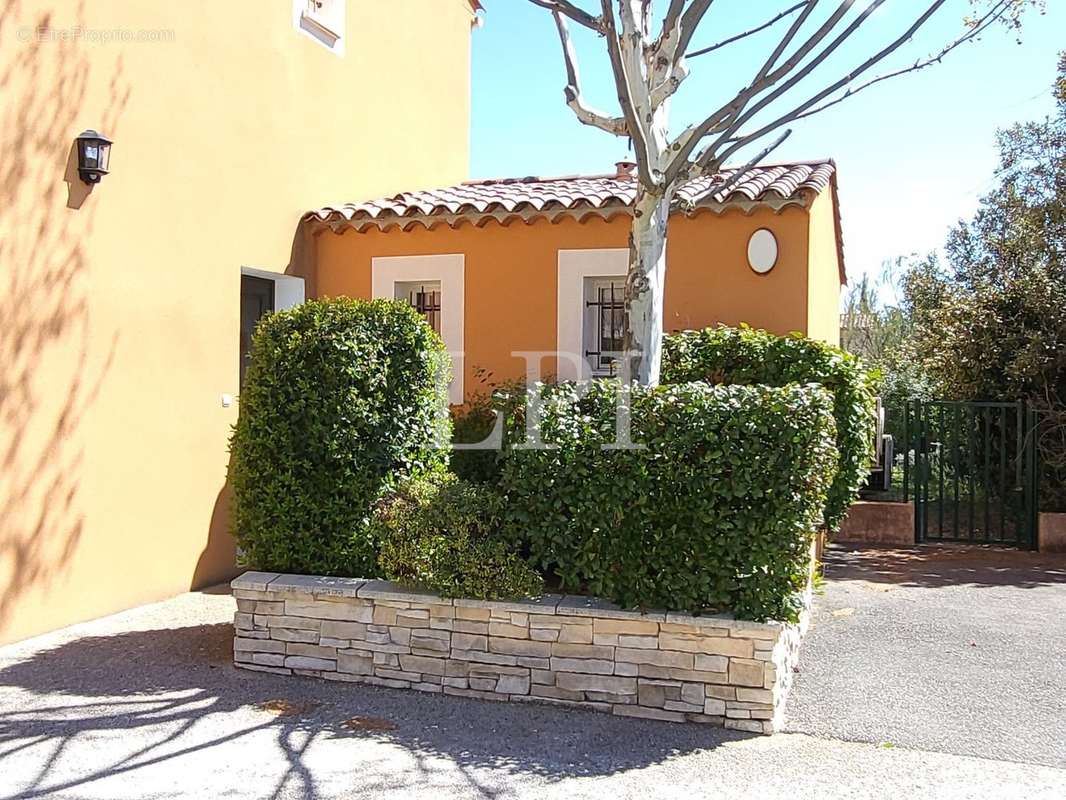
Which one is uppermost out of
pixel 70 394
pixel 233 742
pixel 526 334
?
pixel 526 334

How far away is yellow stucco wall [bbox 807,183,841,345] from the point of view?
30.7 ft

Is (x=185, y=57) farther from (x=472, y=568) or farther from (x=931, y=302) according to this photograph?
(x=931, y=302)

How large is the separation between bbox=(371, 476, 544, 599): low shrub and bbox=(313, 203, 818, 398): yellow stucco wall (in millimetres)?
3810

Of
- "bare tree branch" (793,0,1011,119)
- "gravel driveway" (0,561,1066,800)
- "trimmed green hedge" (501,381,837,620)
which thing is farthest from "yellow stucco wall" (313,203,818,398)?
"gravel driveway" (0,561,1066,800)

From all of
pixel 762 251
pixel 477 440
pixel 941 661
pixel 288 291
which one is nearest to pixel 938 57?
pixel 762 251

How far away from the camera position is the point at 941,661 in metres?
6.90

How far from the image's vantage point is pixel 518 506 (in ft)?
20.0

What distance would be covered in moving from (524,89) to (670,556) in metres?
9.29

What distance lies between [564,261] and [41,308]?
16.5 ft

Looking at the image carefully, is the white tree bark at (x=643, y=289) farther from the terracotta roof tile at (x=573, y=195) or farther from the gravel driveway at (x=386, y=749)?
the gravel driveway at (x=386, y=749)

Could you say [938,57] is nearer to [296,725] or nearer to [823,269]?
[823,269]

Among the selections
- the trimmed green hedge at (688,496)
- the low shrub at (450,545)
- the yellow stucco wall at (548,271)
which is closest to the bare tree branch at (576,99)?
the yellow stucco wall at (548,271)

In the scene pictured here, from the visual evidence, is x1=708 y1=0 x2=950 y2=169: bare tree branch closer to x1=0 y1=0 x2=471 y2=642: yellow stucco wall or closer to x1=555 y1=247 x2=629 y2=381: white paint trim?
x1=555 y1=247 x2=629 y2=381: white paint trim

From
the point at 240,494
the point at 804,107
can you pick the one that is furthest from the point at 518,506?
the point at 804,107
